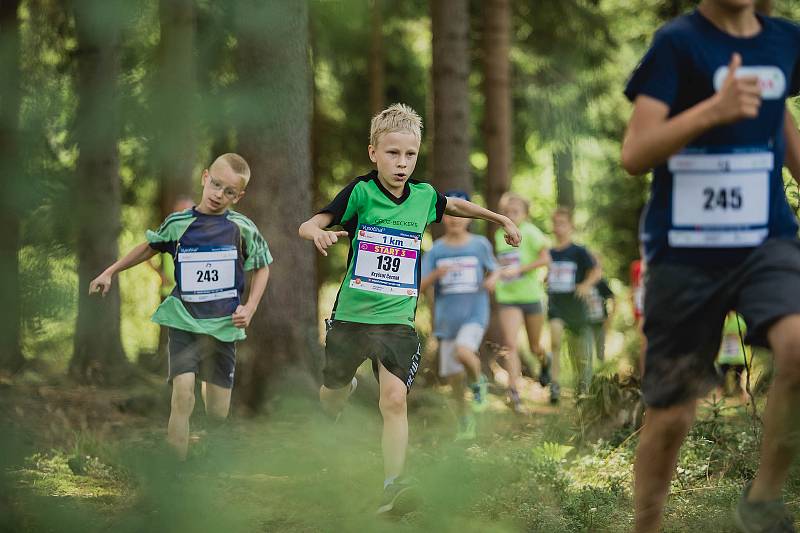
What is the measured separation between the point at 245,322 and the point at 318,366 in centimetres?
217

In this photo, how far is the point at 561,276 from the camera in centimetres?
1176

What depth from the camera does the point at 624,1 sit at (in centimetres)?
2084

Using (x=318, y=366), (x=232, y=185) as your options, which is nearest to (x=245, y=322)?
(x=232, y=185)

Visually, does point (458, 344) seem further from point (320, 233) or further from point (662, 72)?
point (662, 72)

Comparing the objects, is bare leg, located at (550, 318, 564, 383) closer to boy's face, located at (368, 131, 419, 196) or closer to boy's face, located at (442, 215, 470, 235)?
boy's face, located at (442, 215, 470, 235)

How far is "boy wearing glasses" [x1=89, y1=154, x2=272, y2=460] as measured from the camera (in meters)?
6.57

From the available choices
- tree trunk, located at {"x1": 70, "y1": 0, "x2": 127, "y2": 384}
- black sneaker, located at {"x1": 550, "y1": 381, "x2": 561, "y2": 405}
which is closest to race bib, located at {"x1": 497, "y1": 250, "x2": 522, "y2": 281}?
black sneaker, located at {"x1": 550, "y1": 381, "x2": 561, "y2": 405}

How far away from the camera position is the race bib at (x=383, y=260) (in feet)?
18.5

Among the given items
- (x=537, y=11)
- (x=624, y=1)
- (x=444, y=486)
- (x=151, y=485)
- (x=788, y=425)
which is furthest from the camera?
(x=624, y=1)

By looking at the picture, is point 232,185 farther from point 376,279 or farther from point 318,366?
point 318,366

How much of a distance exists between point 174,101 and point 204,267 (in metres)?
3.94

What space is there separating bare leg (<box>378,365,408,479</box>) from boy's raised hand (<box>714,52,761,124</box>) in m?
2.71

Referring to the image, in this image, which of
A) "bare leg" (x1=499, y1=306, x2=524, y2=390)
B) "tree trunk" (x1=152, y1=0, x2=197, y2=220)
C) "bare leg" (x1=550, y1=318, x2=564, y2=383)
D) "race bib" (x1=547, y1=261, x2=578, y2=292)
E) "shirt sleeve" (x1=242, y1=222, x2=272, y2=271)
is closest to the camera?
"tree trunk" (x1=152, y1=0, x2=197, y2=220)

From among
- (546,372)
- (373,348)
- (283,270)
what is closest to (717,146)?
(373,348)
